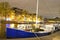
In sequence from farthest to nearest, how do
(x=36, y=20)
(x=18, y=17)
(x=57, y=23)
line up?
(x=57, y=23)
(x=36, y=20)
(x=18, y=17)

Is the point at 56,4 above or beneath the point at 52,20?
above

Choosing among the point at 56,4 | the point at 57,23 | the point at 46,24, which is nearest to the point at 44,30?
the point at 46,24

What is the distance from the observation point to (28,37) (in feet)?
3.20

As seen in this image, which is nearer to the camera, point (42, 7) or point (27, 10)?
point (27, 10)

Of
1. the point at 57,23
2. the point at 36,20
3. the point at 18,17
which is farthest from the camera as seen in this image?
the point at 57,23

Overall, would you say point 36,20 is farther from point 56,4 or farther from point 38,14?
point 56,4

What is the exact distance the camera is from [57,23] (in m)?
1.18

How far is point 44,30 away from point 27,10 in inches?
8.5

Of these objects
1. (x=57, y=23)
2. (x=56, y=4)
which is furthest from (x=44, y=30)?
(x=56, y=4)

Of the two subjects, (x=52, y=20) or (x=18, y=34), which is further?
(x=52, y=20)

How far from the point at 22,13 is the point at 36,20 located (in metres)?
0.15

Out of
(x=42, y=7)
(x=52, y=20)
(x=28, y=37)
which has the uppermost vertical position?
(x=42, y=7)

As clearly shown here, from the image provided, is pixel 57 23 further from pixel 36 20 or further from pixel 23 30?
pixel 23 30

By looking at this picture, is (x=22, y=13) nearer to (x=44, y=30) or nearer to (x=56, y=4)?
(x=44, y=30)
